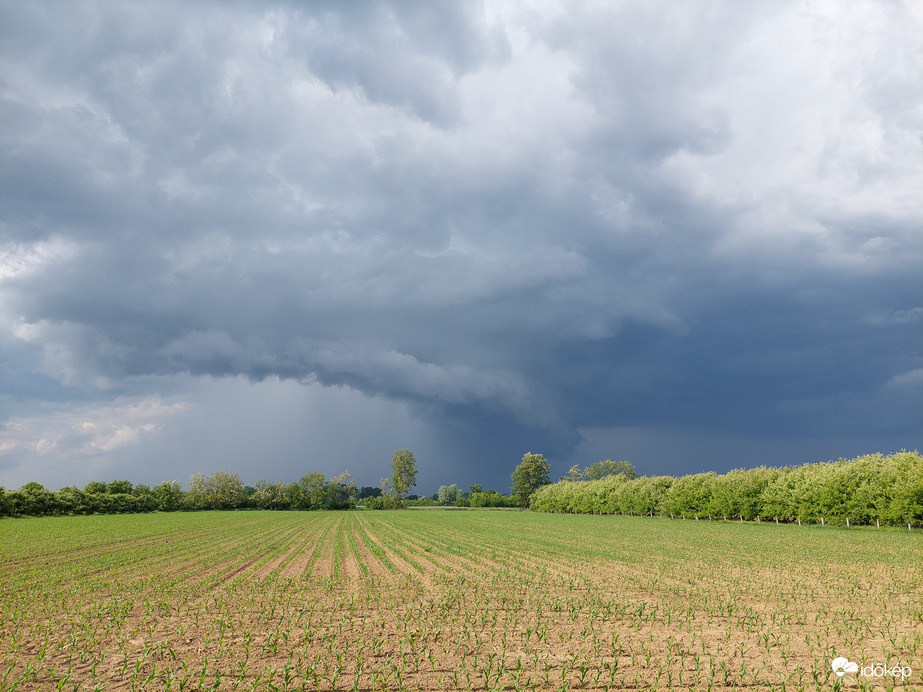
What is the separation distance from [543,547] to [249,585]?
24.5m

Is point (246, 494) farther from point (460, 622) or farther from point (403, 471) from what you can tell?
point (460, 622)

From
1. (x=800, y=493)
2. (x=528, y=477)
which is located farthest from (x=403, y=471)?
(x=800, y=493)

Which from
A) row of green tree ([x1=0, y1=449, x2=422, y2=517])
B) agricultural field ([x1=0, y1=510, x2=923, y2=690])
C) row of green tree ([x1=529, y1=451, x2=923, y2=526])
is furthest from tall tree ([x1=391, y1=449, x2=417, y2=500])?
agricultural field ([x1=0, y1=510, x2=923, y2=690])

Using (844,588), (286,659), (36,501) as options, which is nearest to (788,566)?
(844,588)

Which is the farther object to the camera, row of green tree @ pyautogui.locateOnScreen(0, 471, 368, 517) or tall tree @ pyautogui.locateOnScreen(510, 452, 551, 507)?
tall tree @ pyautogui.locateOnScreen(510, 452, 551, 507)

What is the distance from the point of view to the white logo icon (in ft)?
41.7

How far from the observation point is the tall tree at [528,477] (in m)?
182

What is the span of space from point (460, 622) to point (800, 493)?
2743 inches

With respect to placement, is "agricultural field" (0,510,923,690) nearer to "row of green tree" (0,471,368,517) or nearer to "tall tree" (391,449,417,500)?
"row of green tree" (0,471,368,517)

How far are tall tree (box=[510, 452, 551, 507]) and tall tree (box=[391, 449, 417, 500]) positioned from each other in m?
38.5

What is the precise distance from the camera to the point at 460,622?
1734 centimetres

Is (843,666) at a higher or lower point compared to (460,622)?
higher

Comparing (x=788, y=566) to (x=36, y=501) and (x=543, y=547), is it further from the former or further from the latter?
(x=36, y=501)

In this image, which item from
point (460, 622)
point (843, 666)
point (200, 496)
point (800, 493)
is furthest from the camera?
point (200, 496)
